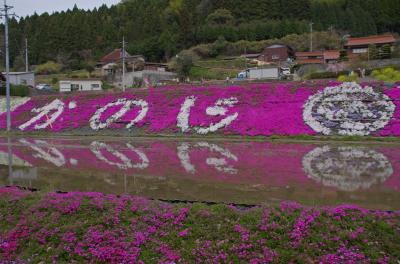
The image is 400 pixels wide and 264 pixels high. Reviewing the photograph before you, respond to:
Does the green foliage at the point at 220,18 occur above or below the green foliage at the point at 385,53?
above

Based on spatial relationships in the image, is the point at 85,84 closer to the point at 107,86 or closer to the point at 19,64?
the point at 107,86

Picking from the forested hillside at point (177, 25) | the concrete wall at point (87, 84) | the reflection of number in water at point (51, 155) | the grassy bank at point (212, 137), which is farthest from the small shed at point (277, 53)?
the reflection of number in water at point (51, 155)

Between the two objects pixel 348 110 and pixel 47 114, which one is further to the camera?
pixel 47 114

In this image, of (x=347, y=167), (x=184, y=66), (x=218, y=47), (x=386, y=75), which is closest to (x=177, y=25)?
(x=218, y=47)

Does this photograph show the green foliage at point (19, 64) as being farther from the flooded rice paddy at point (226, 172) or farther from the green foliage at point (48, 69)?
the flooded rice paddy at point (226, 172)

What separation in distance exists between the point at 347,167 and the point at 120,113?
879 inches

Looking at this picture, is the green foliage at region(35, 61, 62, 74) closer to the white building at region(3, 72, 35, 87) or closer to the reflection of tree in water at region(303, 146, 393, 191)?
the white building at region(3, 72, 35, 87)

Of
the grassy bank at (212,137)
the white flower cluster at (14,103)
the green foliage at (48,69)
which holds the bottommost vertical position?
the grassy bank at (212,137)

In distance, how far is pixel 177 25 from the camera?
294 ft

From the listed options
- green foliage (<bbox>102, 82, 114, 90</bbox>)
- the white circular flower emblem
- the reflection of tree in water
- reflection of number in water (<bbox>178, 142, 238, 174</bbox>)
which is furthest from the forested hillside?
the reflection of tree in water

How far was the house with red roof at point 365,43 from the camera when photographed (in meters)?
59.1

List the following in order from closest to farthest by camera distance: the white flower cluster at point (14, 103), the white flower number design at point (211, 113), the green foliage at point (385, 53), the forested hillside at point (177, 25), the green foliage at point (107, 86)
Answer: the white flower number design at point (211, 113) → the white flower cluster at point (14, 103) → the green foliage at point (385, 53) → the green foliage at point (107, 86) → the forested hillside at point (177, 25)

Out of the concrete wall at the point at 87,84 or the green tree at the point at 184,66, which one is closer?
the concrete wall at the point at 87,84

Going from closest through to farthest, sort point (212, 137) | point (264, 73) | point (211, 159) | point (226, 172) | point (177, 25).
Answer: point (226, 172) → point (211, 159) → point (212, 137) → point (264, 73) → point (177, 25)
